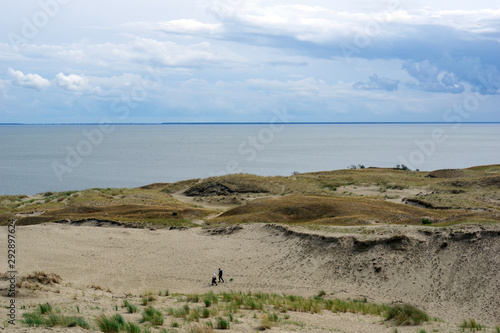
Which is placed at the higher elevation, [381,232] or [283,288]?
[381,232]

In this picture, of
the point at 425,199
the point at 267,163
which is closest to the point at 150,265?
the point at 425,199

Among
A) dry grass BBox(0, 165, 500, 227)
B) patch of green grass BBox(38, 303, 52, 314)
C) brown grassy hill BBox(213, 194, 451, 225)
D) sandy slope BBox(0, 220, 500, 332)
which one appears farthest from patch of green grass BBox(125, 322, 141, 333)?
brown grassy hill BBox(213, 194, 451, 225)

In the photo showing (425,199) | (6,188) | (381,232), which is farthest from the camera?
(6,188)

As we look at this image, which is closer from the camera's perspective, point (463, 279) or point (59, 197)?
point (463, 279)

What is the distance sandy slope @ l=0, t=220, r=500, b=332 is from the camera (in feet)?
73.6

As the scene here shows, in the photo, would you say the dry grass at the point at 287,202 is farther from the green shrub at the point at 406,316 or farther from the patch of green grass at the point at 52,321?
the patch of green grass at the point at 52,321

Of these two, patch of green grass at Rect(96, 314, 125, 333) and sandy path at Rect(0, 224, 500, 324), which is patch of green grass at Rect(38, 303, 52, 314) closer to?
patch of green grass at Rect(96, 314, 125, 333)

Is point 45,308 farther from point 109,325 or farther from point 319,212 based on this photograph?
point 319,212

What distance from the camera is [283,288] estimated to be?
24.9 meters

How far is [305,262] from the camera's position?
27156 mm

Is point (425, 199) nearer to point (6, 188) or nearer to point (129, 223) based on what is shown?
point (129, 223)

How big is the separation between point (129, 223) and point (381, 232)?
1917cm

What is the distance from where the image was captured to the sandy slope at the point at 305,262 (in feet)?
73.6

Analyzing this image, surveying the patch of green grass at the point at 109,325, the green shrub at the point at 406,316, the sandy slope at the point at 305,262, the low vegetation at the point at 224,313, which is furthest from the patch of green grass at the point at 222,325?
the sandy slope at the point at 305,262
